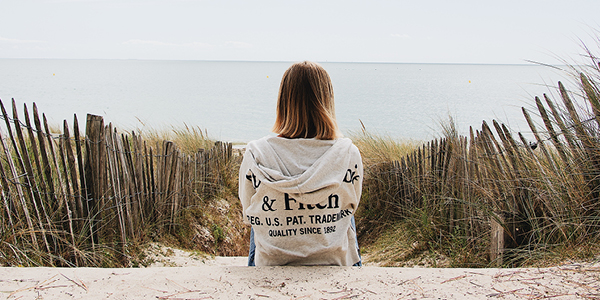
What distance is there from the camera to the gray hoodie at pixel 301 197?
149 centimetres

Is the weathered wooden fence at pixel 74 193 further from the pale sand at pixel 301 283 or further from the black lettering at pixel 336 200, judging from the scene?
the black lettering at pixel 336 200

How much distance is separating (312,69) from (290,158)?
0.39 meters

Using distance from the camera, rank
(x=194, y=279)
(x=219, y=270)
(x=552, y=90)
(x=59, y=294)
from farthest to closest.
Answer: (x=552, y=90), (x=219, y=270), (x=194, y=279), (x=59, y=294)

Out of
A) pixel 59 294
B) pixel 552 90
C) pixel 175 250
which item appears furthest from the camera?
pixel 175 250

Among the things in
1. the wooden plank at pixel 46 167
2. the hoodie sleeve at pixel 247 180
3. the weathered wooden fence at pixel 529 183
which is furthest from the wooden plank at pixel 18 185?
the weathered wooden fence at pixel 529 183

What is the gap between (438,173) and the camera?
3059 millimetres

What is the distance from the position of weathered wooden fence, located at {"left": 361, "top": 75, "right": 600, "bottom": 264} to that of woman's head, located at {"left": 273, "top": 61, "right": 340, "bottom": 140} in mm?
1233

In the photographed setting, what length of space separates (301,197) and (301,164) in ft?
0.45

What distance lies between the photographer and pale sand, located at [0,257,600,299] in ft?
4.48

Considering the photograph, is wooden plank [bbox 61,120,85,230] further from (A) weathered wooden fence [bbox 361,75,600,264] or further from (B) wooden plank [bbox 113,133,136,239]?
(A) weathered wooden fence [bbox 361,75,600,264]

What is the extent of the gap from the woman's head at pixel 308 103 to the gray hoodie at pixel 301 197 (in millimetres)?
79

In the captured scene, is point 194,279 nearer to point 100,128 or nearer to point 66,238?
point 66,238

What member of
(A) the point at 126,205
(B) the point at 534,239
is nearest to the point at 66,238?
(A) the point at 126,205

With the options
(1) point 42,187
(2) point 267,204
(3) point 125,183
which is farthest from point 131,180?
(2) point 267,204
